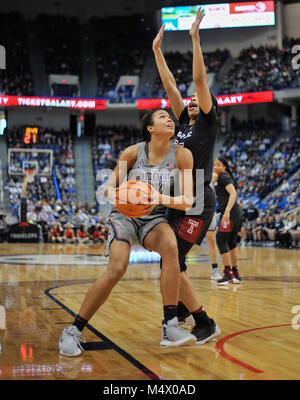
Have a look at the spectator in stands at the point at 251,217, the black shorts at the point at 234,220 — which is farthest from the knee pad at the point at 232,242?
the spectator in stands at the point at 251,217

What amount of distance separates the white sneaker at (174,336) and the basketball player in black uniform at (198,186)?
24 centimetres

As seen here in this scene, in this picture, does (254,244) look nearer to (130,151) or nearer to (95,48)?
(130,151)

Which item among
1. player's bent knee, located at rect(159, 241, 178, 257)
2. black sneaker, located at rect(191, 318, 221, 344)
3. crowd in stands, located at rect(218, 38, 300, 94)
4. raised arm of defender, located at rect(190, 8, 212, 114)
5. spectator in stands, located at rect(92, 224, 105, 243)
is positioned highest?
crowd in stands, located at rect(218, 38, 300, 94)

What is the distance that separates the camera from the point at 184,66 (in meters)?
35.0

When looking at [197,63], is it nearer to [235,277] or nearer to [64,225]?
[235,277]

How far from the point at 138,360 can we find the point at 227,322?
1701mm

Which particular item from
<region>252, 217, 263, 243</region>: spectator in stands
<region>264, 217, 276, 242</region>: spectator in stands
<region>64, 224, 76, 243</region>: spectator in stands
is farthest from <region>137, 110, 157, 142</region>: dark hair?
<region>64, 224, 76, 243</region>: spectator in stands

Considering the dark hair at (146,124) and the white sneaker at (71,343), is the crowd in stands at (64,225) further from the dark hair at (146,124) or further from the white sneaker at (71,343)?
the white sneaker at (71,343)

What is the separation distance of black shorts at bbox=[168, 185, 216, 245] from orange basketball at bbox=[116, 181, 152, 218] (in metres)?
0.58

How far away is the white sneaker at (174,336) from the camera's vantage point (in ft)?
13.3

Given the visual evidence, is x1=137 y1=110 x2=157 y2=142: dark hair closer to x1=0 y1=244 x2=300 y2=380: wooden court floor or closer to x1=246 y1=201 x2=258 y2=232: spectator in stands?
x1=0 y1=244 x2=300 y2=380: wooden court floor

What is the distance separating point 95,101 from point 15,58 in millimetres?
6593

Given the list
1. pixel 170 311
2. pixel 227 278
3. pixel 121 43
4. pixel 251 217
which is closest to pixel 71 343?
pixel 170 311

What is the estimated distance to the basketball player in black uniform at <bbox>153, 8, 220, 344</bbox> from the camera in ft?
A: 14.0
